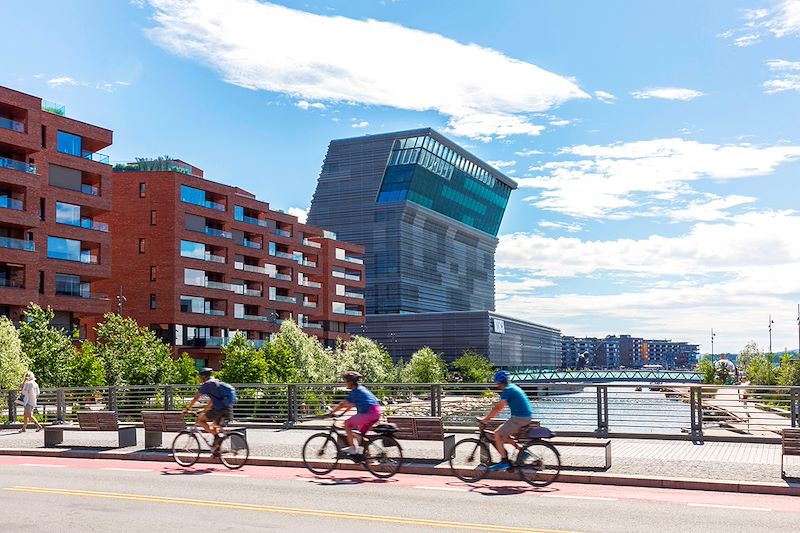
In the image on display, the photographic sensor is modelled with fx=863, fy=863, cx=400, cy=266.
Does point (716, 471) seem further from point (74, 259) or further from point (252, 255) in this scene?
point (252, 255)

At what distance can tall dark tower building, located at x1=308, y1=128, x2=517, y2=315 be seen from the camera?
159 m

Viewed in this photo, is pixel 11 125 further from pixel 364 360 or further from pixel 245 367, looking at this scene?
pixel 364 360

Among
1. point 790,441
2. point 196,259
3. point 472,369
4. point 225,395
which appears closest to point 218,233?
point 196,259

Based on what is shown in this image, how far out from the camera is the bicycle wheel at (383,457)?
603 inches

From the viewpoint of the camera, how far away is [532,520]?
11.1m

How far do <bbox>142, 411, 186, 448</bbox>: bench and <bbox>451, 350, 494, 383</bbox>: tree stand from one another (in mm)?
108024

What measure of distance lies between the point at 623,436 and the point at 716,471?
6115 millimetres

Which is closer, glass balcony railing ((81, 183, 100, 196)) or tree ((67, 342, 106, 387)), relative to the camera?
tree ((67, 342, 106, 387))

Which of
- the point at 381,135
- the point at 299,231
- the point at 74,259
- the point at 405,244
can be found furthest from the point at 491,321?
the point at 74,259

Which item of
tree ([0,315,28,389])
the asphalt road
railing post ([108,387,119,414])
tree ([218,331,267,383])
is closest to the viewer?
the asphalt road

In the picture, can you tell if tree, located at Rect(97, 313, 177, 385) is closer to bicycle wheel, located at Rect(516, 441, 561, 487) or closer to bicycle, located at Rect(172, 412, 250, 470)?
bicycle, located at Rect(172, 412, 250, 470)

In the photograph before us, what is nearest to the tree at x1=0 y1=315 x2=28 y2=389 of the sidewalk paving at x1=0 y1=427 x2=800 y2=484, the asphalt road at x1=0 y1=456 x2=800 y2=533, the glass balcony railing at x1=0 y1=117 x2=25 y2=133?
the glass balcony railing at x1=0 y1=117 x2=25 y2=133

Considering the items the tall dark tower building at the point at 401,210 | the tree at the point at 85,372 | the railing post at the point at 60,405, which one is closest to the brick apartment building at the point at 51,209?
the tree at the point at 85,372

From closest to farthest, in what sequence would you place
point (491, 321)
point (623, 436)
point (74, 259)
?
1. point (623, 436)
2. point (74, 259)
3. point (491, 321)
